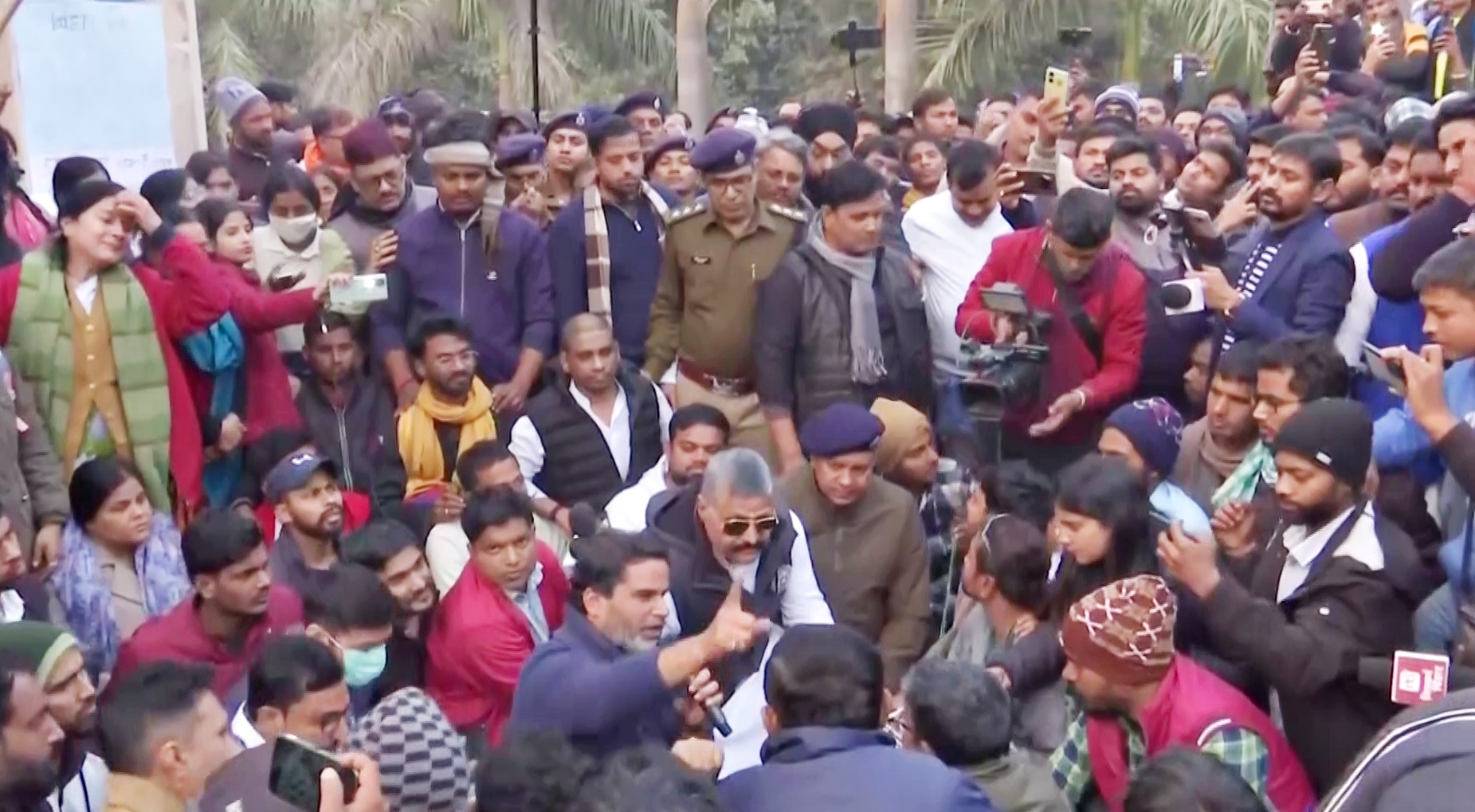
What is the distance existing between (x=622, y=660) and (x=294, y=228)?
108 inches

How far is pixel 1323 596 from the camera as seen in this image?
344 centimetres

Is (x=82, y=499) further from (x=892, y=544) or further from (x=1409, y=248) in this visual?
(x=1409, y=248)

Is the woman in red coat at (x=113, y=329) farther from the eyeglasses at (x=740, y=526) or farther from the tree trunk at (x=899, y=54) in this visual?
the tree trunk at (x=899, y=54)

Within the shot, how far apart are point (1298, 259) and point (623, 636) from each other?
84.2 inches

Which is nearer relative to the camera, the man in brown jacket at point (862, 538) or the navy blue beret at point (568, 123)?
the man in brown jacket at point (862, 538)

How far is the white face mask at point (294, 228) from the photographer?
18.2ft

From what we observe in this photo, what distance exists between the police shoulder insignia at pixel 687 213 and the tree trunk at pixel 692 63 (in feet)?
28.9

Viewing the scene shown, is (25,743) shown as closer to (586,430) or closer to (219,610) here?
(219,610)

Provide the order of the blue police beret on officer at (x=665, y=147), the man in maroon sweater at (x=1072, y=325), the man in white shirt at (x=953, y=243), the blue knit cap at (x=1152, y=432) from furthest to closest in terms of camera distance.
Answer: the blue police beret on officer at (x=665, y=147) < the man in white shirt at (x=953, y=243) < the man in maroon sweater at (x=1072, y=325) < the blue knit cap at (x=1152, y=432)

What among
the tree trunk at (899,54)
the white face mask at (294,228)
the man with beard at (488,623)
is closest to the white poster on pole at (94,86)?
the white face mask at (294,228)

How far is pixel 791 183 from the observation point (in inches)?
220

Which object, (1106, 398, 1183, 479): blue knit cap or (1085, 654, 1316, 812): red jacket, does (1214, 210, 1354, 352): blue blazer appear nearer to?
(1106, 398, 1183, 479): blue knit cap

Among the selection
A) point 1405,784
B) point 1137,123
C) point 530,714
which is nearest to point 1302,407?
point 530,714

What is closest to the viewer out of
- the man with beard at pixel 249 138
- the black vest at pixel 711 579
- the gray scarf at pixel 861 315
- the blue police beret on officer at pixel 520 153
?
the black vest at pixel 711 579
